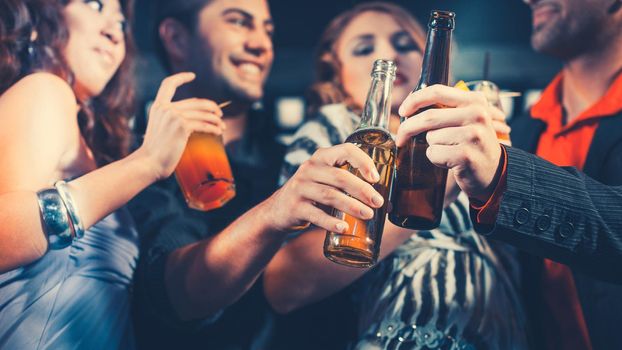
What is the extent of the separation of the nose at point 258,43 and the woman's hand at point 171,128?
864 mm

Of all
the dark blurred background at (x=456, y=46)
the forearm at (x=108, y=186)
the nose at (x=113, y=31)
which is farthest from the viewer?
the dark blurred background at (x=456, y=46)

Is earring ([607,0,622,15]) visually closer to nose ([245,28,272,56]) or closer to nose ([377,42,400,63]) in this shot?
nose ([377,42,400,63])

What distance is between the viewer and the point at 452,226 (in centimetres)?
149

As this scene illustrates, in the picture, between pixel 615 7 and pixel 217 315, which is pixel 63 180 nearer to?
pixel 217 315

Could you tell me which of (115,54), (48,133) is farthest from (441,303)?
(115,54)

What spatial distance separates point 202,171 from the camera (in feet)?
4.45

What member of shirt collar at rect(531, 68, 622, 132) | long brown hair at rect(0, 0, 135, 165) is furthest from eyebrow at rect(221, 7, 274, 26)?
shirt collar at rect(531, 68, 622, 132)

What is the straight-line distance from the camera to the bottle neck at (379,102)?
3.61 ft

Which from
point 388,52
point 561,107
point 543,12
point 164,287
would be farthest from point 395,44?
point 164,287

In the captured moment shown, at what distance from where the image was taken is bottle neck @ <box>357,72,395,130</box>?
1101mm

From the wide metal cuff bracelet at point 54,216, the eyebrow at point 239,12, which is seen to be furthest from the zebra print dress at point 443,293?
the eyebrow at point 239,12

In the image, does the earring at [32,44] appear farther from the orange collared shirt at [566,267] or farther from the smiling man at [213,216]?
the orange collared shirt at [566,267]

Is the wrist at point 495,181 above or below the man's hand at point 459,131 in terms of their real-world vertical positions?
below

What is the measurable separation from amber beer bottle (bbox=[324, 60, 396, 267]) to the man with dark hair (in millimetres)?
63
